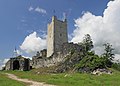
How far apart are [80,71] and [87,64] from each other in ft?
8.16

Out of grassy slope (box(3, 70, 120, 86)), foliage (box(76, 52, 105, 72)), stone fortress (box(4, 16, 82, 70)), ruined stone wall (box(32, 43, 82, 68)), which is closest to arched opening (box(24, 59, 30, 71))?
stone fortress (box(4, 16, 82, 70))

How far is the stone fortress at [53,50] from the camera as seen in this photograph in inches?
3000

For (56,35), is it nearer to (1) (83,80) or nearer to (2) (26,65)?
(2) (26,65)

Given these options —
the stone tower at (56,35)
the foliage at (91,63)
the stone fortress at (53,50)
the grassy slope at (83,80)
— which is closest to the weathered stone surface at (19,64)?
the stone fortress at (53,50)

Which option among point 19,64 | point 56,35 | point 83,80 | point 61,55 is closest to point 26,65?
point 19,64

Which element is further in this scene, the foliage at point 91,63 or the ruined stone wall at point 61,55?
Result: the ruined stone wall at point 61,55

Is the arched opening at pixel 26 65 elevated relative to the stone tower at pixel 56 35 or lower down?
lower down

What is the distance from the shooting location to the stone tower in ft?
288

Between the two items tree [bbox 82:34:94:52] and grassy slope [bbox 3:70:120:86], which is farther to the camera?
tree [bbox 82:34:94:52]

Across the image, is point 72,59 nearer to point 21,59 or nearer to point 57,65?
point 57,65

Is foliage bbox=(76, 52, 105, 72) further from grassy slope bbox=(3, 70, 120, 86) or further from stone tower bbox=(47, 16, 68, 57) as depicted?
stone tower bbox=(47, 16, 68, 57)

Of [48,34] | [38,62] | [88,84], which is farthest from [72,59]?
[88,84]

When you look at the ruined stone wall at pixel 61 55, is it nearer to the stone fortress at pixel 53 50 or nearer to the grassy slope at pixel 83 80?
the stone fortress at pixel 53 50

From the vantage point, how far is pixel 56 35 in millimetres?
88312
